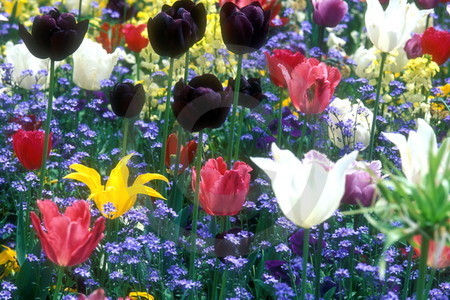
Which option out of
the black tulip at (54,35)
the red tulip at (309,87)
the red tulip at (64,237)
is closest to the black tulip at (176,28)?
the black tulip at (54,35)

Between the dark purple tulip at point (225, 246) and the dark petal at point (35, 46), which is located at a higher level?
the dark petal at point (35, 46)

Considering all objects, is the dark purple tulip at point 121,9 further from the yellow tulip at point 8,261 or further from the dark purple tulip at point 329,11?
the yellow tulip at point 8,261

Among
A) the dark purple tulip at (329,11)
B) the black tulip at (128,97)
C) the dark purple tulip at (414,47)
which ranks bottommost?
the black tulip at (128,97)

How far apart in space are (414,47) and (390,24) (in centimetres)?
98

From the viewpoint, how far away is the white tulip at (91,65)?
3902 millimetres

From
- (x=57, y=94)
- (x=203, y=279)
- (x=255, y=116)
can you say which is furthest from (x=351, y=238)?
(x=57, y=94)

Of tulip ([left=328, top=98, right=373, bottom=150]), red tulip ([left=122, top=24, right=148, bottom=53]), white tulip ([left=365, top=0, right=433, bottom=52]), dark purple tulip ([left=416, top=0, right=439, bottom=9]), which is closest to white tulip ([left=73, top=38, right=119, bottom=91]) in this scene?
red tulip ([left=122, top=24, right=148, bottom=53])

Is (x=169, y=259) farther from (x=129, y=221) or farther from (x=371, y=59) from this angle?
(x=371, y=59)

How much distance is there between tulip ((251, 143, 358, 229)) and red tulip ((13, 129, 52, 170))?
1154 millimetres

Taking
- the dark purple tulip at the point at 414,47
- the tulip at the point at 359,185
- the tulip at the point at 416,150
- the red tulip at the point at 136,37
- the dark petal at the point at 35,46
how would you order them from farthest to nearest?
the red tulip at the point at 136,37 → the dark purple tulip at the point at 414,47 → the dark petal at the point at 35,46 → the tulip at the point at 359,185 → the tulip at the point at 416,150

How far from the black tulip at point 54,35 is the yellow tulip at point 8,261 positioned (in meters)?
0.69

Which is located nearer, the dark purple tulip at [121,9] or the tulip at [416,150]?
the tulip at [416,150]

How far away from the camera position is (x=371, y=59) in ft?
14.1

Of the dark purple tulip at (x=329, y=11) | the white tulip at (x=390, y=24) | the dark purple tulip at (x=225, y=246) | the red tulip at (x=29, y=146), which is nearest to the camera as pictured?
the dark purple tulip at (x=225, y=246)
